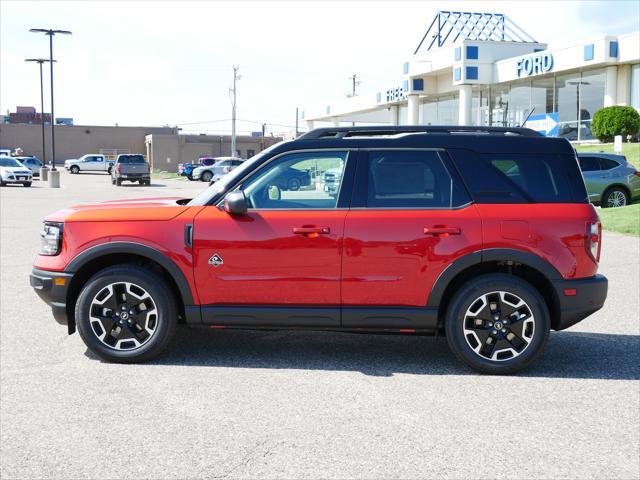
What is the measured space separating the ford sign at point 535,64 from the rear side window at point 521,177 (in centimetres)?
3662

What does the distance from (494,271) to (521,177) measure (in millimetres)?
790

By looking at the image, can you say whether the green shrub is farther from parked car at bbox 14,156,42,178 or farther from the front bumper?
parked car at bbox 14,156,42,178

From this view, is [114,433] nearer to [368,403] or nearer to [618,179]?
[368,403]

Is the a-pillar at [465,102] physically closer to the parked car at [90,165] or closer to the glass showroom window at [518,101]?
the glass showroom window at [518,101]

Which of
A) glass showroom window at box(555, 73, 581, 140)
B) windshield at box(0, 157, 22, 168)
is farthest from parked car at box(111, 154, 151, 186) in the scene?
glass showroom window at box(555, 73, 581, 140)

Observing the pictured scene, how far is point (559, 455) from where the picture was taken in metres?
4.39

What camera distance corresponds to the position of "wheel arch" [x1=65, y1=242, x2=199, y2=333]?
6195mm

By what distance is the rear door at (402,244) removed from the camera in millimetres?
6047

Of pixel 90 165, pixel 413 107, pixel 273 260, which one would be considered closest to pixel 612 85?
pixel 413 107

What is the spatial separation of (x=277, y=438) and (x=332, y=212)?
209cm

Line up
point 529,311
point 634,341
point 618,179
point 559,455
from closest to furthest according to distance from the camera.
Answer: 1. point 559,455
2. point 529,311
3. point 634,341
4. point 618,179

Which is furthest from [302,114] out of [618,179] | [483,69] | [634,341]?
[634,341]

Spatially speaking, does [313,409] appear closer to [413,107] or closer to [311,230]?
[311,230]

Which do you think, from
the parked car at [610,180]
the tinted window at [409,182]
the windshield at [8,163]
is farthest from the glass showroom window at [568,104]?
the tinted window at [409,182]
